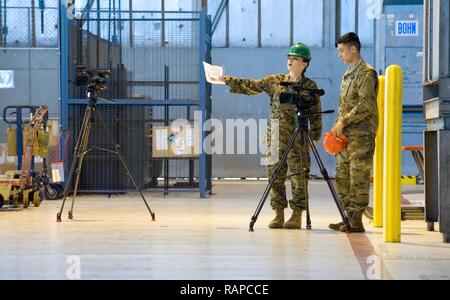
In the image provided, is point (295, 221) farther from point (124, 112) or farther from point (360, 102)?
point (124, 112)

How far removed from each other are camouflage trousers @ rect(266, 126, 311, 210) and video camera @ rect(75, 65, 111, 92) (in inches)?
95.9

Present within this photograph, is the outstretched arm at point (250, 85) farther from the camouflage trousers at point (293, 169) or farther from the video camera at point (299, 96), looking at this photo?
the camouflage trousers at point (293, 169)

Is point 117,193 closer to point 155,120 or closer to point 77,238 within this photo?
point 155,120

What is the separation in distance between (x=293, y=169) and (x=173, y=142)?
579 cm

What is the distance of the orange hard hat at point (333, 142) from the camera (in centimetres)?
817

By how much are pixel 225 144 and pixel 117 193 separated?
598 cm

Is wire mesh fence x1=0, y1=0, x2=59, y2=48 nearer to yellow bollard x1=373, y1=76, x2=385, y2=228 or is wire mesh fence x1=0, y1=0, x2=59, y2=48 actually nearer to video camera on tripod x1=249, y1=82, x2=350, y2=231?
yellow bollard x1=373, y1=76, x2=385, y2=228

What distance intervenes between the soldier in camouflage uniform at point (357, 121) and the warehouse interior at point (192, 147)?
20cm

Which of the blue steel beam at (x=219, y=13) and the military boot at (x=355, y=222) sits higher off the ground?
the blue steel beam at (x=219, y=13)

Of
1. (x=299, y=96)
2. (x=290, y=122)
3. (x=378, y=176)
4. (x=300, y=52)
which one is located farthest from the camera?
(x=378, y=176)

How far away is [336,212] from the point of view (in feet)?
36.7

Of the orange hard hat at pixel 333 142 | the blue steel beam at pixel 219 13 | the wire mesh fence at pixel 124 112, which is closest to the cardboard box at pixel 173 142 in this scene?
the wire mesh fence at pixel 124 112

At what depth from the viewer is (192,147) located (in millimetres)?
14273

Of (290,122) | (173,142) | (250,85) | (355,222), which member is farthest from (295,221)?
(173,142)
